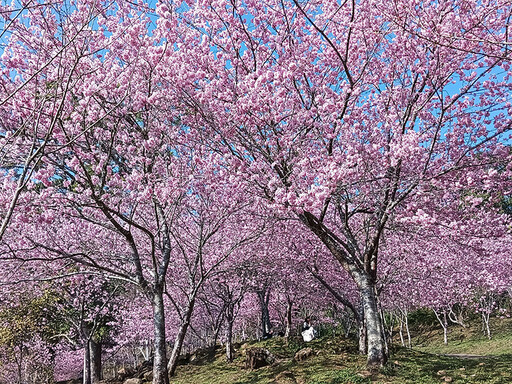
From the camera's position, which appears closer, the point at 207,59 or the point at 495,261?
the point at 207,59

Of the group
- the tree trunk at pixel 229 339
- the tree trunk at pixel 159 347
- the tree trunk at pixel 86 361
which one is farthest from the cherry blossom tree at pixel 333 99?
the tree trunk at pixel 86 361

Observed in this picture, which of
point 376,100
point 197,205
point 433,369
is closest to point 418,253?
point 433,369

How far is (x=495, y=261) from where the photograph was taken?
70.5ft

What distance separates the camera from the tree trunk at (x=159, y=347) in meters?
9.41

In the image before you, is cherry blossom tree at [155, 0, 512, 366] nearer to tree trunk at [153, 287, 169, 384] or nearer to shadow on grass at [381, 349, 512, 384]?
shadow on grass at [381, 349, 512, 384]

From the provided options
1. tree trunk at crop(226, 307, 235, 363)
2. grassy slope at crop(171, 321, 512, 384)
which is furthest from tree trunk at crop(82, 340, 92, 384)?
tree trunk at crop(226, 307, 235, 363)

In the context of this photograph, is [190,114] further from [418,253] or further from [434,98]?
[418,253]

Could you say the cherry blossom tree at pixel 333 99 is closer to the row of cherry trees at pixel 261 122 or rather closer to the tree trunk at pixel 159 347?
the row of cherry trees at pixel 261 122

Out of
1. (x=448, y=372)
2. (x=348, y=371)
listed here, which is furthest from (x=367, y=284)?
(x=448, y=372)

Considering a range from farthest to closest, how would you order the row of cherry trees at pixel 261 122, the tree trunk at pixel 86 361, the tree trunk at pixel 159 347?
the tree trunk at pixel 86 361, the tree trunk at pixel 159 347, the row of cherry trees at pixel 261 122

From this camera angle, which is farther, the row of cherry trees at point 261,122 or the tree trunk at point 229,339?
the tree trunk at point 229,339

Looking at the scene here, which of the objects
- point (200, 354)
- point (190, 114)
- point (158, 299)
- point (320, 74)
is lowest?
point (200, 354)

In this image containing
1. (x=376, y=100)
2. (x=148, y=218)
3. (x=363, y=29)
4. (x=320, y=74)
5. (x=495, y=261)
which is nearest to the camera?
(x=363, y=29)

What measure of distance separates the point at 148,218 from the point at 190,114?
21.6 ft
